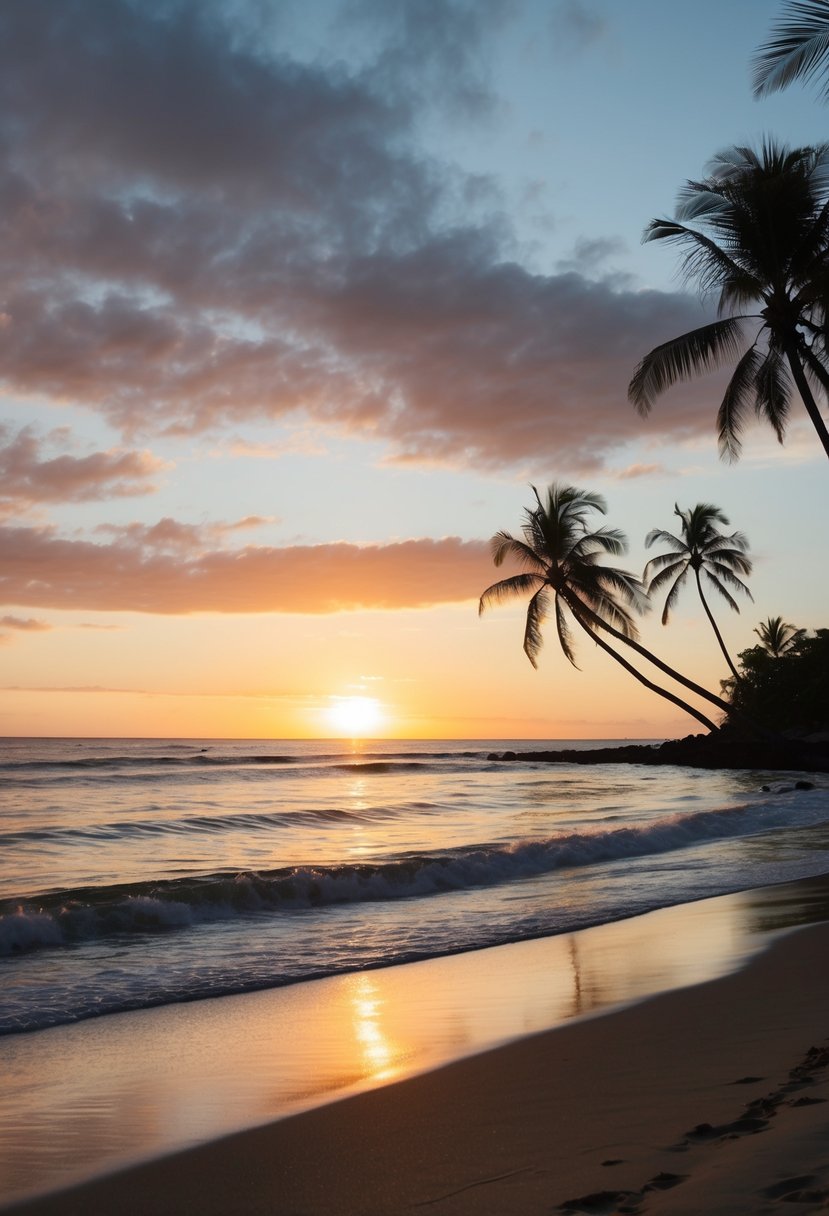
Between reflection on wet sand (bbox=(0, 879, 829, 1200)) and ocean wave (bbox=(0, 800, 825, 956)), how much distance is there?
10.4 feet

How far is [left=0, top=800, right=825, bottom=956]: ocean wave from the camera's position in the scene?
29.6 ft

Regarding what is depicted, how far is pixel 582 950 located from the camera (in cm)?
775

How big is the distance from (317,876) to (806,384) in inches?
518

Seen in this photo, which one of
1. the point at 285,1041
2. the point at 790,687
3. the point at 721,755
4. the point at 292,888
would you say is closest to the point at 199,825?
the point at 292,888

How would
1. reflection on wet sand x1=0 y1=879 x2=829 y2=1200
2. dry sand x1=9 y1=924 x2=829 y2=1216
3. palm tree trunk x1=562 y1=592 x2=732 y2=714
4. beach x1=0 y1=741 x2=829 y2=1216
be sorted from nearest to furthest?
dry sand x1=9 y1=924 x2=829 y2=1216, beach x1=0 y1=741 x2=829 y2=1216, reflection on wet sand x1=0 y1=879 x2=829 y2=1200, palm tree trunk x1=562 y1=592 x2=732 y2=714

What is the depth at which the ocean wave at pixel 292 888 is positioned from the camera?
9010 millimetres

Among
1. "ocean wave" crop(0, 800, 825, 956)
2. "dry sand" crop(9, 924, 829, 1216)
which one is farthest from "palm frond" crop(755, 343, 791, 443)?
"dry sand" crop(9, 924, 829, 1216)

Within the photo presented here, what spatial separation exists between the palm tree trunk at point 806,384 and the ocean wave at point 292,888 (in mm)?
7846

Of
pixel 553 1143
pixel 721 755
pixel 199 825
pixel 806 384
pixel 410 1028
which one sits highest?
pixel 806 384

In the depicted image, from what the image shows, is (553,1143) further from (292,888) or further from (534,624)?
(534,624)

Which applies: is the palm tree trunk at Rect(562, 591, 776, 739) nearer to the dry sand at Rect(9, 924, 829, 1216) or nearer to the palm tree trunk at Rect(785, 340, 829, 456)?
the palm tree trunk at Rect(785, 340, 829, 456)

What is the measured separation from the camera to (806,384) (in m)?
18.3

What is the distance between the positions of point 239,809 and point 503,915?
1416 cm

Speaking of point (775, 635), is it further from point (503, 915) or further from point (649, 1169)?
point (649, 1169)
